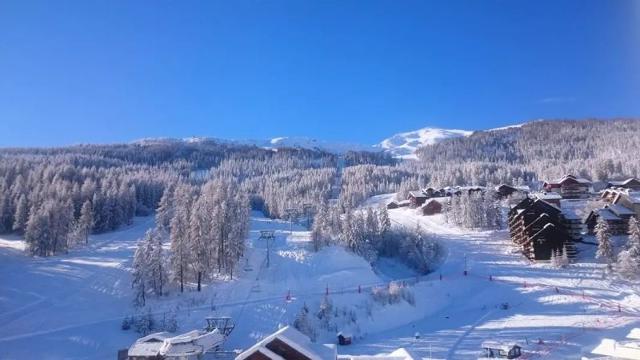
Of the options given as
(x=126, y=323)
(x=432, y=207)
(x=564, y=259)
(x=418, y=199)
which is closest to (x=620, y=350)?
(x=564, y=259)

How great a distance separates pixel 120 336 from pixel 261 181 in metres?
151

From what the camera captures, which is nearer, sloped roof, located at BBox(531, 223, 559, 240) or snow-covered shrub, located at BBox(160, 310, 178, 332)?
snow-covered shrub, located at BBox(160, 310, 178, 332)

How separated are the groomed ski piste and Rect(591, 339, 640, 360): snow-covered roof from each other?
5974 millimetres

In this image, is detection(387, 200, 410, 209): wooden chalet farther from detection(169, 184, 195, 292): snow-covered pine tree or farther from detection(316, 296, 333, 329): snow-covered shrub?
detection(169, 184, 195, 292): snow-covered pine tree

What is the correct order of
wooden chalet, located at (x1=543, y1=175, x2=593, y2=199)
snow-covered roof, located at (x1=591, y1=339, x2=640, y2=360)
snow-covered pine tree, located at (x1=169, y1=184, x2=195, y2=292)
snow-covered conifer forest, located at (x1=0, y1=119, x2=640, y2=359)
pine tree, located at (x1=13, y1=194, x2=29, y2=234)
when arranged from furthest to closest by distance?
wooden chalet, located at (x1=543, y1=175, x2=593, y2=199) → pine tree, located at (x1=13, y1=194, x2=29, y2=234) → snow-covered pine tree, located at (x1=169, y1=184, x2=195, y2=292) → snow-covered conifer forest, located at (x1=0, y1=119, x2=640, y2=359) → snow-covered roof, located at (x1=591, y1=339, x2=640, y2=360)

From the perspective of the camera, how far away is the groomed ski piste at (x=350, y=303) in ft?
150

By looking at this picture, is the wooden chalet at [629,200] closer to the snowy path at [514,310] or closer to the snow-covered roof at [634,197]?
the snow-covered roof at [634,197]

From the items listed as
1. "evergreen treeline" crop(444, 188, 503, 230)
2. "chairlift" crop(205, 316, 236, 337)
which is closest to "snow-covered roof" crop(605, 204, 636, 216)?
"evergreen treeline" crop(444, 188, 503, 230)

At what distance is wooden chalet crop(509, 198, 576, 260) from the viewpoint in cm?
6981

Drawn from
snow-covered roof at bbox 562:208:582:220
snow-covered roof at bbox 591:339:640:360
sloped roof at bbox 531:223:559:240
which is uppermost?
snow-covered roof at bbox 562:208:582:220

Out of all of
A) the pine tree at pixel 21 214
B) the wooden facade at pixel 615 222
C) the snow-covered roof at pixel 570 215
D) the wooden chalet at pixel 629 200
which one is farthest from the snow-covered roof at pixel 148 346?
the pine tree at pixel 21 214

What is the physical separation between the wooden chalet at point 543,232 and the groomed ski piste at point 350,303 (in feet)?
8.10

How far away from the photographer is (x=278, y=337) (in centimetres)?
2736

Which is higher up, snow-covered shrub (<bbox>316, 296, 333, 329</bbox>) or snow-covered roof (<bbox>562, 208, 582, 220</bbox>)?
snow-covered roof (<bbox>562, 208, 582, 220</bbox>)
